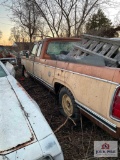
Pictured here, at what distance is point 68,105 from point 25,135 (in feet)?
6.37

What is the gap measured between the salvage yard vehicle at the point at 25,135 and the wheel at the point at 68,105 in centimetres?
109

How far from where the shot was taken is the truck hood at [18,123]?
1.62 meters

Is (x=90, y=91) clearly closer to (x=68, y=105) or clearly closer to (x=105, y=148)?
(x=105, y=148)

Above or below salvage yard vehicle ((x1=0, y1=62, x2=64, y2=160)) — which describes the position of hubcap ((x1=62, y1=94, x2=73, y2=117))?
below

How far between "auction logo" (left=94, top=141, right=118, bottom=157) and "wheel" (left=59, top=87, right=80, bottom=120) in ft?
2.08

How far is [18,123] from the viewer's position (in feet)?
6.09

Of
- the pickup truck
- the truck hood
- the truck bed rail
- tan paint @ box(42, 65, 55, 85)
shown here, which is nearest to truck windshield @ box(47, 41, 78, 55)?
tan paint @ box(42, 65, 55, 85)

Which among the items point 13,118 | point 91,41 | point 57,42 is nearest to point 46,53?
point 57,42

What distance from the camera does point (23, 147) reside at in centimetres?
158

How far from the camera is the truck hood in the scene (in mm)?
1623

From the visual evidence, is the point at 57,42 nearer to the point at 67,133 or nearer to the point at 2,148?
the point at 67,133

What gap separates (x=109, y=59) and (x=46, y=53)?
2700 millimetres

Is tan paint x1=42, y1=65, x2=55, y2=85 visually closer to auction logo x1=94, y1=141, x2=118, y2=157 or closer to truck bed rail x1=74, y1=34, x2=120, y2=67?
truck bed rail x1=74, y1=34, x2=120, y2=67

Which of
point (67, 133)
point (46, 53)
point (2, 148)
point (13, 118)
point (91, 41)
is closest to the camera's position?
point (2, 148)
